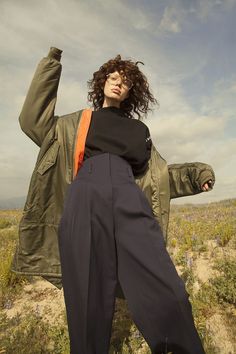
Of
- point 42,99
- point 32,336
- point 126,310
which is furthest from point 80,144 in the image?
point 126,310

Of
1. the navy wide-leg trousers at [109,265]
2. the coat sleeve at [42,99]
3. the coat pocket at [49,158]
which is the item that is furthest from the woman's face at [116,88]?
the navy wide-leg trousers at [109,265]

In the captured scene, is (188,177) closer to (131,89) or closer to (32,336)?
(131,89)

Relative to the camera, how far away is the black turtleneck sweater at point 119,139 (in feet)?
9.16

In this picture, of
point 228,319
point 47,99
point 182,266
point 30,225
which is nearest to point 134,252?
point 30,225

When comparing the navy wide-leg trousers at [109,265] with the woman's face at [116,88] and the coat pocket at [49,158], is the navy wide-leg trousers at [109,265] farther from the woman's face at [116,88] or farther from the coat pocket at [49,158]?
the woman's face at [116,88]

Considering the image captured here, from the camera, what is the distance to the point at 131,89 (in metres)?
3.67

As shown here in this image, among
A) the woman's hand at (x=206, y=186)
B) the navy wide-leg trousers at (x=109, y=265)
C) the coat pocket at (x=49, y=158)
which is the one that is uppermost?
the coat pocket at (x=49, y=158)

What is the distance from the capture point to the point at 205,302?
3.69 m

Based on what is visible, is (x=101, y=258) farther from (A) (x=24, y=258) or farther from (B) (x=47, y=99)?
(B) (x=47, y=99)

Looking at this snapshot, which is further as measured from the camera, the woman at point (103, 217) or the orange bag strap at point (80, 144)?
the orange bag strap at point (80, 144)

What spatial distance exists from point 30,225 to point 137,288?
1.15 m

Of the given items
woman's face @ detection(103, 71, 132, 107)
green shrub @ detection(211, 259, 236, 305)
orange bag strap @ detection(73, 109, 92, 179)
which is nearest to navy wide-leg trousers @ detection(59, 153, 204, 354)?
orange bag strap @ detection(73, 109, 92, 179)

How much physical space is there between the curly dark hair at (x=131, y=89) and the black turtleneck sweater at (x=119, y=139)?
619mm

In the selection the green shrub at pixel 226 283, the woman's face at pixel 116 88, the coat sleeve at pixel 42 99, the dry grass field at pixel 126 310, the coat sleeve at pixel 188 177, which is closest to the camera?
the coat sleeve at pixel 42 99
